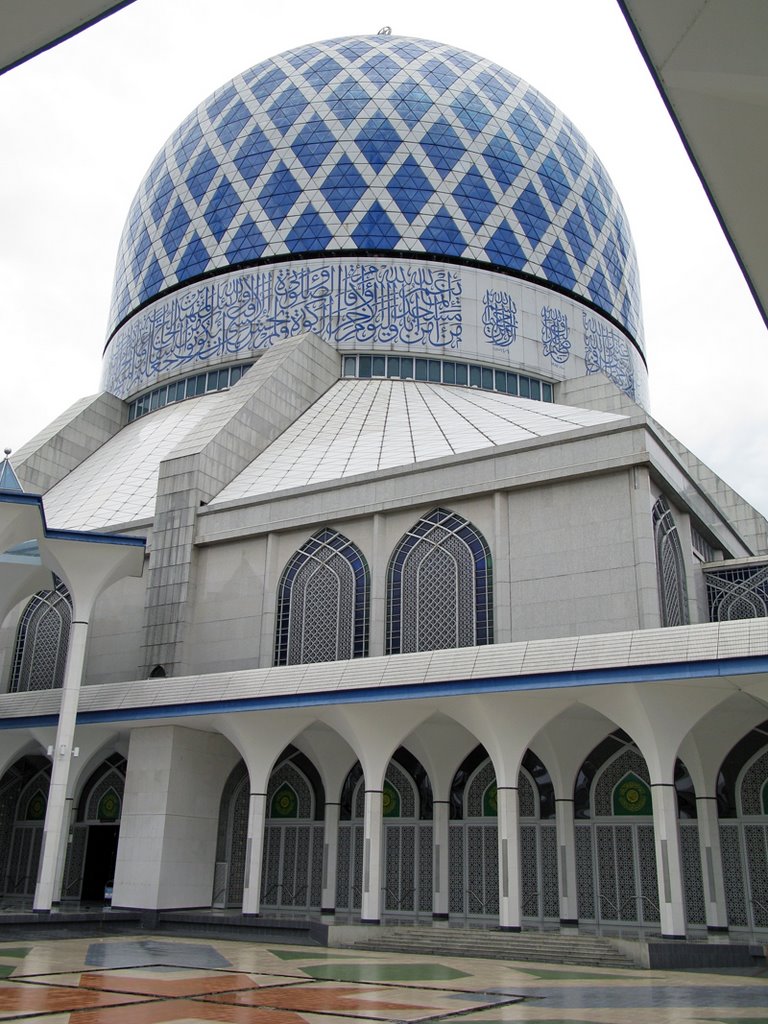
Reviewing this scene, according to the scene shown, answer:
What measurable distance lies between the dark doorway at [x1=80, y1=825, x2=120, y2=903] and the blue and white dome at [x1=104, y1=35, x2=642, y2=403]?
42.1 feet

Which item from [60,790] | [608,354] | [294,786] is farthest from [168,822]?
[608,354]

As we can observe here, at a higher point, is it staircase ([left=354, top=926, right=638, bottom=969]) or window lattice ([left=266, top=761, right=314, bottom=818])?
window lattice ([left=266, top=761, right=314, bottom=818])

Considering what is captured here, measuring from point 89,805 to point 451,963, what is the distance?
37.1 ft

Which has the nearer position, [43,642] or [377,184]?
[43,642]

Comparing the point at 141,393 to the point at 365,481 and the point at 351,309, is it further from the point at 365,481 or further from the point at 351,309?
the point at 365,481

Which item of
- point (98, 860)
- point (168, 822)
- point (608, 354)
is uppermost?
point (608, 354)

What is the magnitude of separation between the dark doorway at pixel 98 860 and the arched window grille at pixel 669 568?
11.8m

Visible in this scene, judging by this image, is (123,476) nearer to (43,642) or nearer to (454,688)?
(43,642)

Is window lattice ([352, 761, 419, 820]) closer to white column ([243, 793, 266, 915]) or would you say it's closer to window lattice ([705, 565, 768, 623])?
white column ([243, 793, 266, 915])

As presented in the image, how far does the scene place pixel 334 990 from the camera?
27.5ft

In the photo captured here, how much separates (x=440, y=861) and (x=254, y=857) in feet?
9.95

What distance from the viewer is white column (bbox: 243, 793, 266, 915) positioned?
1513cm

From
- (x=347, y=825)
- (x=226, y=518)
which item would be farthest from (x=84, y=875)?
(x=226, y=518)

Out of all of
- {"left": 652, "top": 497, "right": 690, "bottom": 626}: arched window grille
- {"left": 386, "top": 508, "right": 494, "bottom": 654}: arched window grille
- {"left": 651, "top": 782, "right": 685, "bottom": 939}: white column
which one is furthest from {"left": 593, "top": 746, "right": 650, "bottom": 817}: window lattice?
{"left": 651, "top": 782, "right": 685, "bottom": 939}: white column
